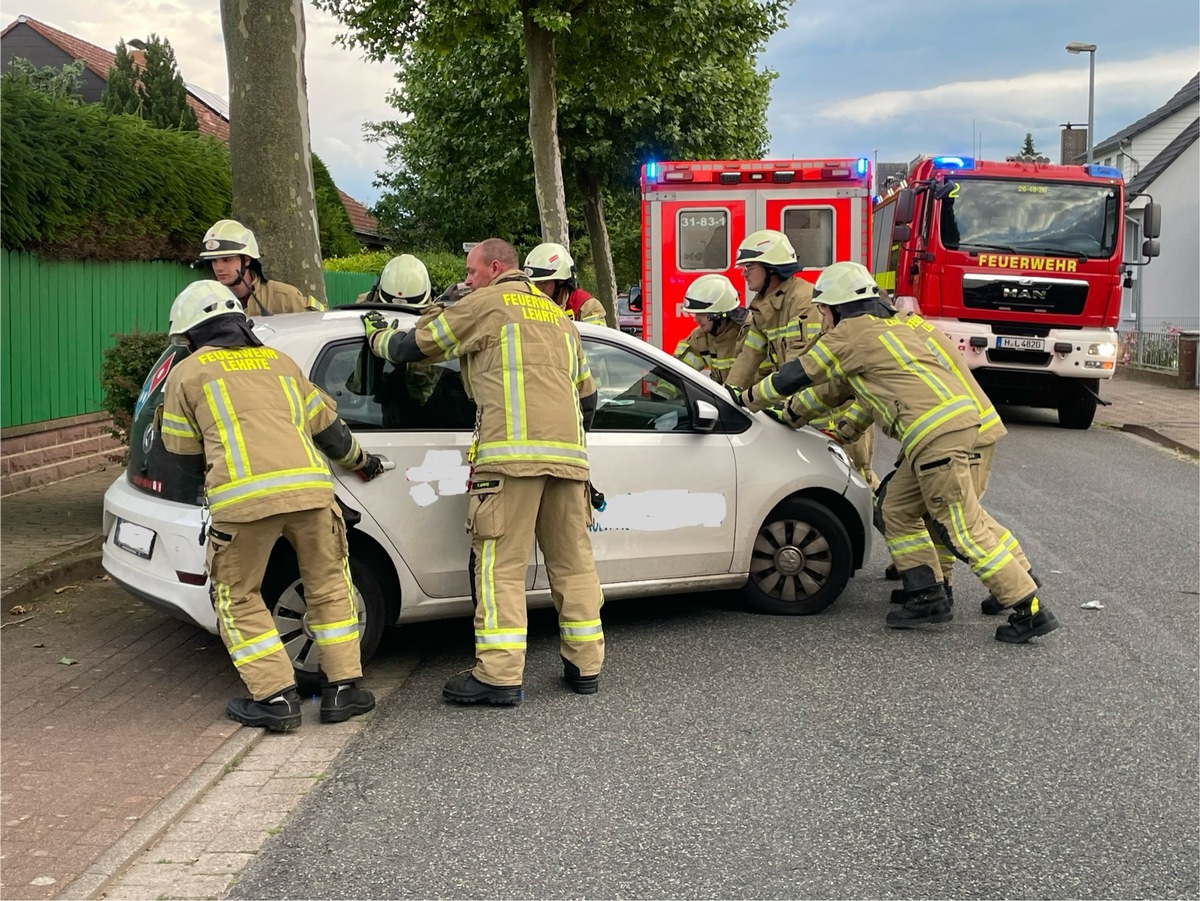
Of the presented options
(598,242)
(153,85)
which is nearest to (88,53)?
A: (153,85)

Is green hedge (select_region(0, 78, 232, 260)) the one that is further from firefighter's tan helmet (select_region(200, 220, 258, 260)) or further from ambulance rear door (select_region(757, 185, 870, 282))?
ambulance rear door (select_region(757, 185, 870, 282))

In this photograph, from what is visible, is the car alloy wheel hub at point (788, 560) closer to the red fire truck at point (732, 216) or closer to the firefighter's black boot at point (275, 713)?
the firefighter's black boot at point (275, 713)

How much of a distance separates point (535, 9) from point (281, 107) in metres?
10.5

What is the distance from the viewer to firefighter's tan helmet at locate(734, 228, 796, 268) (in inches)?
309

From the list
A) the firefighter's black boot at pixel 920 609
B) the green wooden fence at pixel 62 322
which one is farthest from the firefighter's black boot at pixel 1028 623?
the green wooden fence at pixel 62 322

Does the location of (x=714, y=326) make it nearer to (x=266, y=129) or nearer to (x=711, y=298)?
(x=711, y=298)

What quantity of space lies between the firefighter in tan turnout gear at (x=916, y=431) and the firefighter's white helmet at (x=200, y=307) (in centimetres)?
266

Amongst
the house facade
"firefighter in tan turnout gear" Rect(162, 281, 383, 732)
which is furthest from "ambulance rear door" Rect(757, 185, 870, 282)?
the house facade

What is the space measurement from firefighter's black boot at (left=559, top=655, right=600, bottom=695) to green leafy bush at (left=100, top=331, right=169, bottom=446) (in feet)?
12.5

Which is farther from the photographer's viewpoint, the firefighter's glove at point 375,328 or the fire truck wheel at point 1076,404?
the fire truck wheel at point 1076,404

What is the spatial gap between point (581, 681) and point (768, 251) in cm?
344

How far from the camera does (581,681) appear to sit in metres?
5.40

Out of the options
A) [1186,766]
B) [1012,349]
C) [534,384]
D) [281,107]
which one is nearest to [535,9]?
[1012,349]

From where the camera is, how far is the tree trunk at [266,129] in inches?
328
